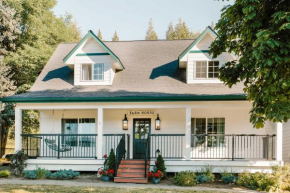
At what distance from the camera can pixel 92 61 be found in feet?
47.7

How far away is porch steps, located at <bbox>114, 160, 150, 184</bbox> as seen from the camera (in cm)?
1102

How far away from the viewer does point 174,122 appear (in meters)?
14.1

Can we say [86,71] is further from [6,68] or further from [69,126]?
[6,68]

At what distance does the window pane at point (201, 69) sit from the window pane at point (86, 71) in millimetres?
5349

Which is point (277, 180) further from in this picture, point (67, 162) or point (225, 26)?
point (67, 162)

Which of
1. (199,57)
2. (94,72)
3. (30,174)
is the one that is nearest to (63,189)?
(30,174)

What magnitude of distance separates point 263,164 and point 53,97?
30.3ft

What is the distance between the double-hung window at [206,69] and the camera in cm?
1399

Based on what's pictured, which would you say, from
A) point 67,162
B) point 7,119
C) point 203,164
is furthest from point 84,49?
point 7,119

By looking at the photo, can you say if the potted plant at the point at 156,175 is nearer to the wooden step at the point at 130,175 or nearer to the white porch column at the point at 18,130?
the wooden step at the point at 130,175

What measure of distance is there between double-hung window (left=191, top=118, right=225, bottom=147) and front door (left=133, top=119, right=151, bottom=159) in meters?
2.23

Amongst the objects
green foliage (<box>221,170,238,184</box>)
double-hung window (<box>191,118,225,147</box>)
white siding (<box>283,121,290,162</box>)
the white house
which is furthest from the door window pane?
white siding (<box>283,121,290,162</box>)

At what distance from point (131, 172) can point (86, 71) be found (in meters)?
5.87

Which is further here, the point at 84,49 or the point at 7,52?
the point at 7,52
